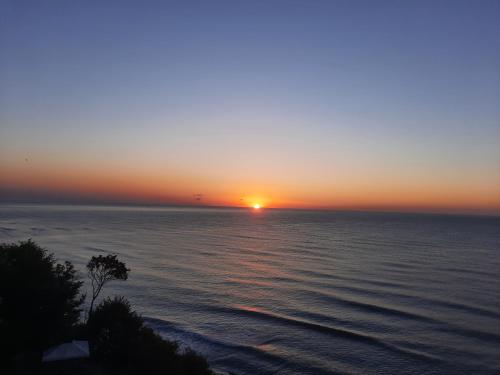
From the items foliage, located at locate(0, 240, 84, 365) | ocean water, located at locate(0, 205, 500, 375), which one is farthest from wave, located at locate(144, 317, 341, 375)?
foliage, located at locate(0, 240, 84, 365)

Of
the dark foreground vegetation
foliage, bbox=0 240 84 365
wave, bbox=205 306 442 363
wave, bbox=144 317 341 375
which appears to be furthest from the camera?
wave, bbox=205 306 442 363

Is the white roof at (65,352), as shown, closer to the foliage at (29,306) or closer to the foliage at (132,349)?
the foliage at (29,306)

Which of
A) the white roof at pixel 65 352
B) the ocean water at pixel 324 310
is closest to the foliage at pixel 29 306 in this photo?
the white roof at pixel 65 352

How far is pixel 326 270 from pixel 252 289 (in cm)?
2051

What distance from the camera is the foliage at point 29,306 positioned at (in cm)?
2761

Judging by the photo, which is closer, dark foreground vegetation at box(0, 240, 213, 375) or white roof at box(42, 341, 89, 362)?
white roof at box(42, 341, 89, 362)

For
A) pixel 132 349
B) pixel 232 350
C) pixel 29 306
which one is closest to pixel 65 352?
pixel 132 349

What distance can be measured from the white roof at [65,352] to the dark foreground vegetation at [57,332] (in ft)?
4.13

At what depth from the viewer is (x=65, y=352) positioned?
1000 inches

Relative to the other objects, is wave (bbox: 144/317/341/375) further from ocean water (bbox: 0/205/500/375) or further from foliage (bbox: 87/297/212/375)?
foliage (bbox: 87/297/212/375)

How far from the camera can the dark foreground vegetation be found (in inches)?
1067

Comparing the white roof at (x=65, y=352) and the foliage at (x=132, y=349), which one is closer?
the white roof at (x=65, y=352)

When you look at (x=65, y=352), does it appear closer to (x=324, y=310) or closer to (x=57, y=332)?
(x=57, y=332)

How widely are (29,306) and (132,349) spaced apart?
8.18m
